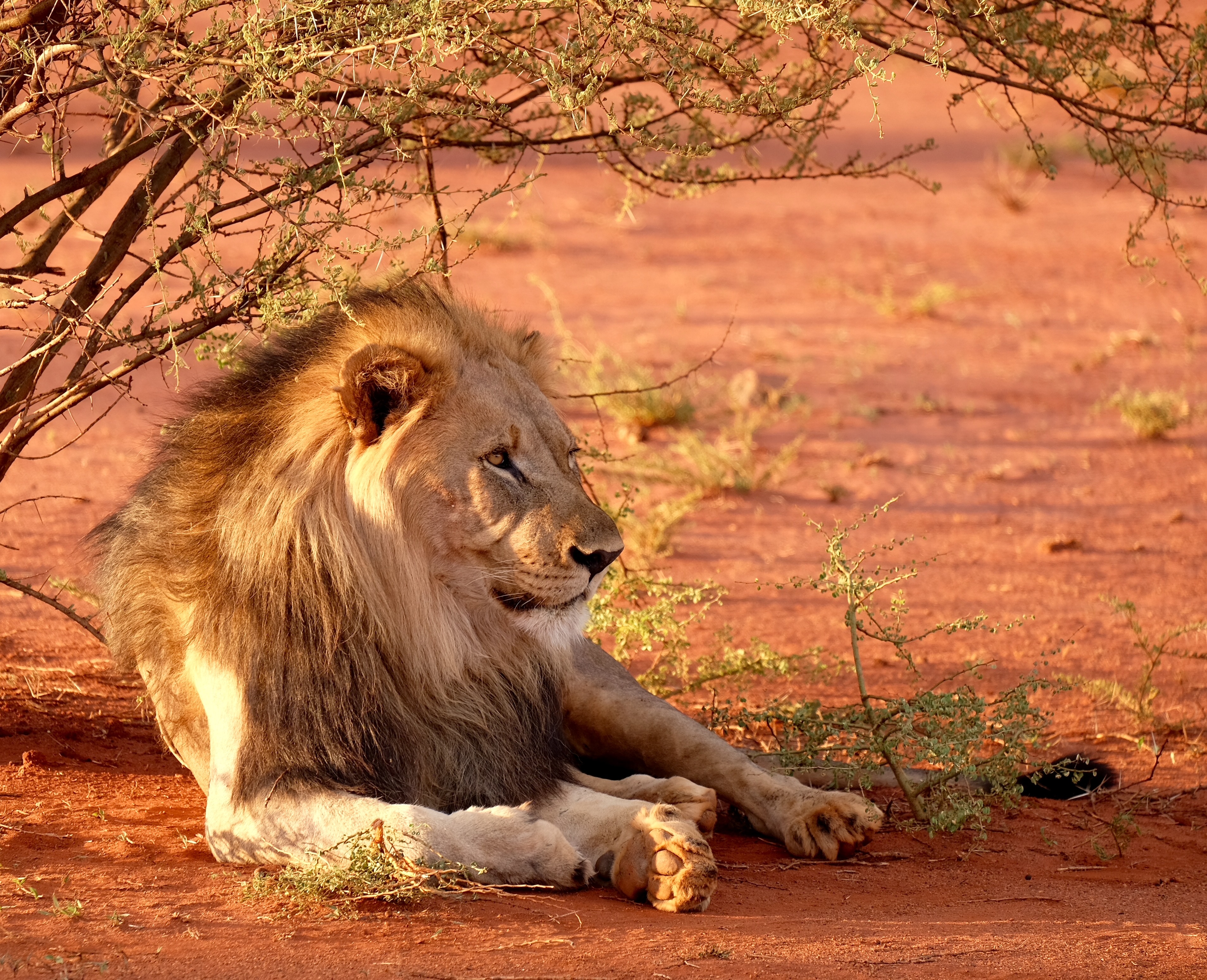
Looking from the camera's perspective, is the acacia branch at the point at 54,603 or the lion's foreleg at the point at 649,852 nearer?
the lion's foreleg at the point at 649,852

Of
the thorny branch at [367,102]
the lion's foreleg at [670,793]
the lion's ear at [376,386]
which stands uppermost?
the thorny branch at [367,102]

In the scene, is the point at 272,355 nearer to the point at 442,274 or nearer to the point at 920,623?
the point at 442,274

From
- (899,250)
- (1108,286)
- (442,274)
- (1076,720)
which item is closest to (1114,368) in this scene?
(1108,286)

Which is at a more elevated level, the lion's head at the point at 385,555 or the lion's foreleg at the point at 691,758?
the lion's head at the point at 385,555

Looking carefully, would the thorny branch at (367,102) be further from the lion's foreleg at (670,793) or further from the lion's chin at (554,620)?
the lion's foreleg at (670,793)

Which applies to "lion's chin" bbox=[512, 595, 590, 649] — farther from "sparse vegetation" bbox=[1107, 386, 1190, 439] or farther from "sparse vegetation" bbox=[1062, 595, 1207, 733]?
"sparse vegetation" bbox=[1107, 386, 1190, 439]

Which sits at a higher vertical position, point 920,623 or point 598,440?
point 598,440

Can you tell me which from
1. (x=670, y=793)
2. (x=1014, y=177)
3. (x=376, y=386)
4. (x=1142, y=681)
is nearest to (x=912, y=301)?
(x=1014, y=177)

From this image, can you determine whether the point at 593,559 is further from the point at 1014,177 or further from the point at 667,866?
the point at 1014,177

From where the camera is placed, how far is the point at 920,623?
775 cm

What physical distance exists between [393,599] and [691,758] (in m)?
1.34

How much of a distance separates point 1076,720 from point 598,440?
5.48m

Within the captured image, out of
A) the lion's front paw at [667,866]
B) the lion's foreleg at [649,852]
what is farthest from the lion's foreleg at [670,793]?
the lion's front paw at [667,866]

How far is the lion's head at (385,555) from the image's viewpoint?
4.10 metres
